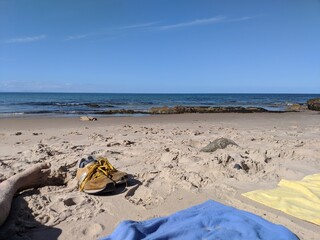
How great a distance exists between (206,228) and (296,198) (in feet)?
4.89

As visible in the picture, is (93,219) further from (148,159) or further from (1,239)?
(148,159)

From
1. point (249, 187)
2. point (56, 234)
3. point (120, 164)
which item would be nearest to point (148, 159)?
point (120, 164)

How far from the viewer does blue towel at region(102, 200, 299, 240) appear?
252cm

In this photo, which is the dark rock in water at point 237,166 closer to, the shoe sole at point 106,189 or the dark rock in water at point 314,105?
the shoe sole at point 106,189

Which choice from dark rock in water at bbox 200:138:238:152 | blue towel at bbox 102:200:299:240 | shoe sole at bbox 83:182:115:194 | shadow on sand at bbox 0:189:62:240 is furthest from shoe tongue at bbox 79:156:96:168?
dark rock in water at bbox 200:138:238:152

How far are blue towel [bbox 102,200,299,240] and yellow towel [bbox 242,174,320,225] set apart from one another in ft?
1.81

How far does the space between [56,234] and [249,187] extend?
2440 millimetres

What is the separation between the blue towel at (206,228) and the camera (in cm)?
252

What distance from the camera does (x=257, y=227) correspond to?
106 inches

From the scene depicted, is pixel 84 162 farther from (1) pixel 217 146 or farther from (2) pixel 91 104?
(2) pixel 91 104

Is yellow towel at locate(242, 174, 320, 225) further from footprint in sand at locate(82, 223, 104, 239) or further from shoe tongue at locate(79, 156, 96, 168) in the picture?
shoe tongue at locate(79, 156, 96, 168)

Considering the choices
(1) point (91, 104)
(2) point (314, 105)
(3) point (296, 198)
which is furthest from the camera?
(1) point (91, 104)

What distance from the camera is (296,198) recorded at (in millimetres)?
3600

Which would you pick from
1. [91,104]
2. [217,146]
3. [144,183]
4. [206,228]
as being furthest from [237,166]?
[91,104]
